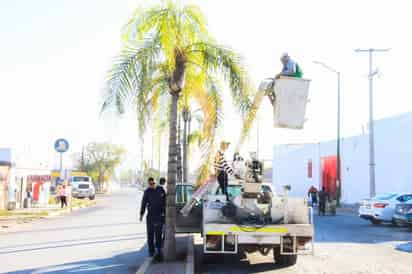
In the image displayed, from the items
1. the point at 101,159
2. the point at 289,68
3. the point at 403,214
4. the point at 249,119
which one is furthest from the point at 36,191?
the point at 101,159

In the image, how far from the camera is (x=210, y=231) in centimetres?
1146

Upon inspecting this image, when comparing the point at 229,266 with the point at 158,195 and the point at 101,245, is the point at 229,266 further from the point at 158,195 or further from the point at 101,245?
the point at 101,245

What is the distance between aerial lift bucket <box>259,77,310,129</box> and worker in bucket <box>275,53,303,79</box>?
0.31 ft

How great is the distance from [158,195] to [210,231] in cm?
182

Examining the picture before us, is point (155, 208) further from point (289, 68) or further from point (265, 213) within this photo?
point (289, 68)

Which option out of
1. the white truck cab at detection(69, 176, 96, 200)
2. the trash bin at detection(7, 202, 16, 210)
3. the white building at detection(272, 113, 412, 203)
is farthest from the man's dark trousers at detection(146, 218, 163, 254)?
the white truck cab at detection(69, 176, 96, 200)

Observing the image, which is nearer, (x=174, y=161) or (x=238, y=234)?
(x=238, y=234)

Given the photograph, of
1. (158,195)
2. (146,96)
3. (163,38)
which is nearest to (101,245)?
(158,195)

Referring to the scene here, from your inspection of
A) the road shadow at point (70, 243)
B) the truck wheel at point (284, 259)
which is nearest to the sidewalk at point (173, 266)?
the truck wheel at point (284, 259)

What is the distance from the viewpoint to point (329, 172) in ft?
181

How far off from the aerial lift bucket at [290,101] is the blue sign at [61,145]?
2064 centimetres

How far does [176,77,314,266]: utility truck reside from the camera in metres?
11.4

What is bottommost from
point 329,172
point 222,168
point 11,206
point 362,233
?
point 362,233

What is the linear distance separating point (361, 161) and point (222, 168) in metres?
36.0
